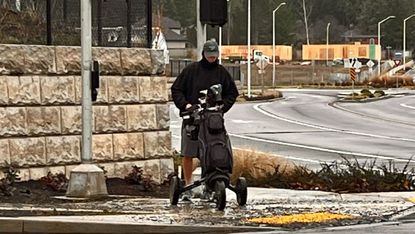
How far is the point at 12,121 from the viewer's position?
1438cm

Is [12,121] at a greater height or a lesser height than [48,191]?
greater

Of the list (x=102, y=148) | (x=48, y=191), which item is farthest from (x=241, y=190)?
(x=102, y=148)

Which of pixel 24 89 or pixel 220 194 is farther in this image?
pixel 24 89

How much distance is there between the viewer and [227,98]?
1270 cm

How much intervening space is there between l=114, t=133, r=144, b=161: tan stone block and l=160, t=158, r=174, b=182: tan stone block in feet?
1.59

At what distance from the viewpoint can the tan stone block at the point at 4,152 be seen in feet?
46.7

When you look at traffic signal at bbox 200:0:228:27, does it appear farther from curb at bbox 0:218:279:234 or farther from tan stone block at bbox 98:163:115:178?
curb at bbox 0:218:279:234

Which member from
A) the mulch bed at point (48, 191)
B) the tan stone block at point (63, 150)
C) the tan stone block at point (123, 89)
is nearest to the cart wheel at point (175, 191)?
the mulch bed at point (48, 191)

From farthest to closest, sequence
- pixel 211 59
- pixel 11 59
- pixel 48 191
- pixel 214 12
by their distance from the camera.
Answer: pixel 11 59 < pixel 48 191 < pixel 214 12 < pixel 211 59

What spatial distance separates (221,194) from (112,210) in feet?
4.19

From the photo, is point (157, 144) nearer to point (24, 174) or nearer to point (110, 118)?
point (110, 118)

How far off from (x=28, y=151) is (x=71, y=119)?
92cm

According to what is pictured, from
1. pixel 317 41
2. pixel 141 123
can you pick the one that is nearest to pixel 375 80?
pixel 317 41

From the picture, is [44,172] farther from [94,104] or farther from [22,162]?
[94,104]
